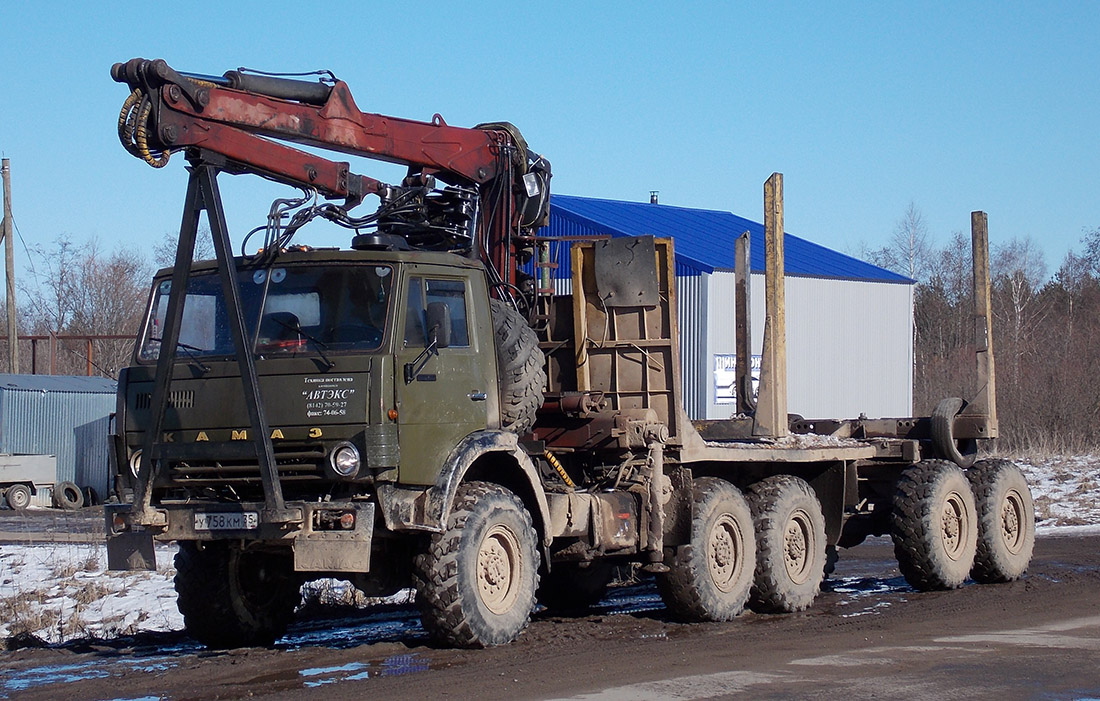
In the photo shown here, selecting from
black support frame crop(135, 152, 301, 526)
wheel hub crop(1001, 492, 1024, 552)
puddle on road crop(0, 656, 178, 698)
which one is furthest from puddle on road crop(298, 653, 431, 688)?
wheel hub crop(1001, 492, 1024, 552)

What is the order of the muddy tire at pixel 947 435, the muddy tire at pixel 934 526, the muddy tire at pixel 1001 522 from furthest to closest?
the muddy tire at pixel 947 435 → the muddy tire at pixel 1001 522 → the muddy tire at pixel 934 526

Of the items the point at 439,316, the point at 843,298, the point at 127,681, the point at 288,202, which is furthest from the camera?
the point at 843,298

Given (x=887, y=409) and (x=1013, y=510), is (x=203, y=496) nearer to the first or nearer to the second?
(x=1013, y=510)

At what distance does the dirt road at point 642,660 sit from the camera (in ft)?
25.9

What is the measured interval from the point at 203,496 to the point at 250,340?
1147mm

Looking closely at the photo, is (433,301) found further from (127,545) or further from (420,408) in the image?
(127,545)

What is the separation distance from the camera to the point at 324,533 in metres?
8.84

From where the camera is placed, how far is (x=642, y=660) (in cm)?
902

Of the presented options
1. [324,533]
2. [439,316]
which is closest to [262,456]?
[324,533]

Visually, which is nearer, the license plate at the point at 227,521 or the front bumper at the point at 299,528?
the front bumper at the point at 299,528

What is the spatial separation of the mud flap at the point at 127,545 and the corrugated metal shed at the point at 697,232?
22.0m

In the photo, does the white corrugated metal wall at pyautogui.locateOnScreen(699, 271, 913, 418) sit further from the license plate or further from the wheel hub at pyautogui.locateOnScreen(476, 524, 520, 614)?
the license plate

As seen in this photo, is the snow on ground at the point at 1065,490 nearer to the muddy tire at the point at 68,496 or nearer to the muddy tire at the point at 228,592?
the muddy tire at the point at 228,592

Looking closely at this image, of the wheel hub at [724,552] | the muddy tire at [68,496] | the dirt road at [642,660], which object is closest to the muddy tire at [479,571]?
A: the dirt road at [642,660]
